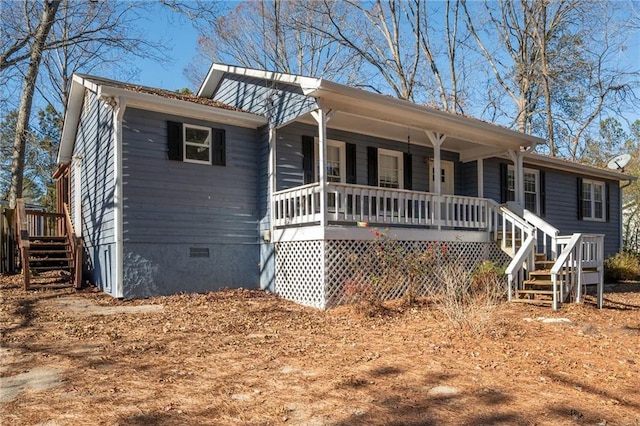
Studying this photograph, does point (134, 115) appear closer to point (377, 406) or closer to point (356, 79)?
point (377, 406)

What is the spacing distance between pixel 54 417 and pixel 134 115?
699cm

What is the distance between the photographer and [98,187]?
11086mm

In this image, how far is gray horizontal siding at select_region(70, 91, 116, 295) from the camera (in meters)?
10.0

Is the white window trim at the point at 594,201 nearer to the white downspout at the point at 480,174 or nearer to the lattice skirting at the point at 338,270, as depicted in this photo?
the white downspout at the point at 480,174

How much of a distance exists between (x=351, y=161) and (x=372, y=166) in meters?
0.72

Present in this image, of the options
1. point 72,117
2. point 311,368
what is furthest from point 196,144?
point 311,368

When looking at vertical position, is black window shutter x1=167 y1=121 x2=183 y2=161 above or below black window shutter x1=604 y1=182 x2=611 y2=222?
above

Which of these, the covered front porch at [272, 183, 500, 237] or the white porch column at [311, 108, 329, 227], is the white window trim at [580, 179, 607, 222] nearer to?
the covered front porch at [272, 183, 500, 237]

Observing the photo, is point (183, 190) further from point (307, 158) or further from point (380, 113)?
point (380, 113)

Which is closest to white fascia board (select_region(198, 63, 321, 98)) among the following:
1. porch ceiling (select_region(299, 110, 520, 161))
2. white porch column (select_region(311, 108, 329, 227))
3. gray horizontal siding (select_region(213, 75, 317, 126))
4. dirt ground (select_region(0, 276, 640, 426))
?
gray horizontal siding (select_region(213, 75, 317, 126))

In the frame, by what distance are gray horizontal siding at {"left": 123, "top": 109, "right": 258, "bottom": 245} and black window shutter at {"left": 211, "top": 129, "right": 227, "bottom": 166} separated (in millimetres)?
89

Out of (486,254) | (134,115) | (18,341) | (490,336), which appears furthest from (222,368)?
(486,254)

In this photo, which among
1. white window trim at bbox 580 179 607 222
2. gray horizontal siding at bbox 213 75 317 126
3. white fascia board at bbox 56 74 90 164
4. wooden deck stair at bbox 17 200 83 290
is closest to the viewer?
gray horizontal siding at bbox 213 75 317 126

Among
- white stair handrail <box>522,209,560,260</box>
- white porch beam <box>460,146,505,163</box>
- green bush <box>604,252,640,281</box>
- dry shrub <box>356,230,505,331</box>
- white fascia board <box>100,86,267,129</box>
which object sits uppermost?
white fascia board <box>100,86,267,129</box>
